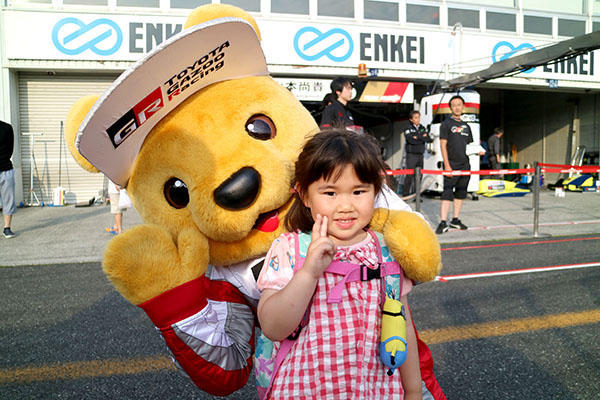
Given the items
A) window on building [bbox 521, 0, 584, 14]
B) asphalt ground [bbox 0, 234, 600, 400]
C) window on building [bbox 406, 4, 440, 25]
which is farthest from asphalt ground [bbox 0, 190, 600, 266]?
window on building [bbox 521, 0, 584, 14]

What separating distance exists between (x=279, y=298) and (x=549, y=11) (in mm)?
15312

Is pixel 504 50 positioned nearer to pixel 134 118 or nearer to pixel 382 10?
pixel 382 10

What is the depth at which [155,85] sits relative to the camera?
106 centimetres

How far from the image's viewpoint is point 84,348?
266cm

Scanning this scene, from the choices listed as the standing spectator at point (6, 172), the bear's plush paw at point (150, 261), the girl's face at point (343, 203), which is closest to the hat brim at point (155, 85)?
the bear's plush paw at point (150, 261)

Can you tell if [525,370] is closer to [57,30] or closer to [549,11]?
[57,30]

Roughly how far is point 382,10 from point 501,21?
3.95 meters

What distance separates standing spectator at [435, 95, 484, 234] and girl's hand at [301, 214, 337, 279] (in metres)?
5.75

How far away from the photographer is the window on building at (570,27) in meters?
12.8

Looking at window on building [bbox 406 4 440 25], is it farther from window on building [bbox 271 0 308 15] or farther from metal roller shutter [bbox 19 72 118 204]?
metal roller shutter [bbox 19 72 118 204]

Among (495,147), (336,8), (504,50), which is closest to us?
(336,8)

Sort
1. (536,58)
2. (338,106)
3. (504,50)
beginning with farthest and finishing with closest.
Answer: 1. (504,50)
2. (536,58)
3. (338,106)

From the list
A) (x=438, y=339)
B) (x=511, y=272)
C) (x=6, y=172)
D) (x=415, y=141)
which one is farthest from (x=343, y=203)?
(x=415, y=141)

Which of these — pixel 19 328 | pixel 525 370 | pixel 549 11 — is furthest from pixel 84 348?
pixel 549 11
